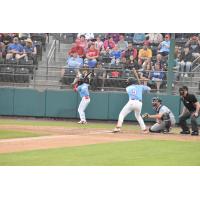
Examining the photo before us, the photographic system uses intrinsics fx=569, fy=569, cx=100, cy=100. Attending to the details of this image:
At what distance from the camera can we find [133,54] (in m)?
21.9

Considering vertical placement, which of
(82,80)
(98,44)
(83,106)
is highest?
(98,44)

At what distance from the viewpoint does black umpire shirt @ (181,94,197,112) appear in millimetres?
16906

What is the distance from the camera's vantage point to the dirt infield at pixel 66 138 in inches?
514

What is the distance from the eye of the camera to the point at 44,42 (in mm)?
24172

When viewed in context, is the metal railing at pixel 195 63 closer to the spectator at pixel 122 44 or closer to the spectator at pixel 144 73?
the spectator at pixel 144 73

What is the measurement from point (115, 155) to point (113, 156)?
18 centimetres

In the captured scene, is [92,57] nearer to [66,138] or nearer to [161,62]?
[161,62]

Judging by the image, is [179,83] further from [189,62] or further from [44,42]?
[44,42]

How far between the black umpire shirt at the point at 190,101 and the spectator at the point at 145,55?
4975mm

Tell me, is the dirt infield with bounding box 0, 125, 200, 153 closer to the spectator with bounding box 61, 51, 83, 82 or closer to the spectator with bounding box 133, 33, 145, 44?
the spectator with bounding box 61, 51, 83, 82

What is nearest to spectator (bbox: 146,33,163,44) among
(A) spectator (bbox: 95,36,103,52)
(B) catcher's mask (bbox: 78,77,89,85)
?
(A) spectator (bbox: 95,36,103,52)

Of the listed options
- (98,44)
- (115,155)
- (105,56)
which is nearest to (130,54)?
(105,56)

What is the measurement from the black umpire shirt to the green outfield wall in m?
4.75

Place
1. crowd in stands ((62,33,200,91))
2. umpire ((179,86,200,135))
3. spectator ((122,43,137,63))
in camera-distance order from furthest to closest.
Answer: spectator ((122,43,137,63)), crowd in stands ((62,33,200,91)), umpire ((179,86,200,135))
